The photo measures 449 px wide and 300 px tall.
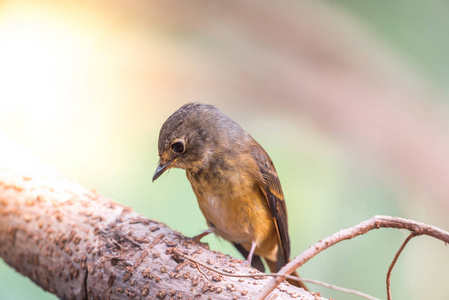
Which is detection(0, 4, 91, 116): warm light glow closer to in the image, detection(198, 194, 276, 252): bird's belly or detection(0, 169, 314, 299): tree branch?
detection(0, 169, 314, 299): tree branch

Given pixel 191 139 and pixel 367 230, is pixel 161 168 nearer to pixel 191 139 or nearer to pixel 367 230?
pixel 191 139

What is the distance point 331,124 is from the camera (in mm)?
3182

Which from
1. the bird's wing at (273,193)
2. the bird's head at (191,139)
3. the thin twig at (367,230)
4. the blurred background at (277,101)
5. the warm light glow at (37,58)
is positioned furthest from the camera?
the warm light glow at (37,58)

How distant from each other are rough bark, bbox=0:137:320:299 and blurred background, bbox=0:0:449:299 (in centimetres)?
110

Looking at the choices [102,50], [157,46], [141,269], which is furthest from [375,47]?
[141,269]

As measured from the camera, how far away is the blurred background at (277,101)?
2.83 m

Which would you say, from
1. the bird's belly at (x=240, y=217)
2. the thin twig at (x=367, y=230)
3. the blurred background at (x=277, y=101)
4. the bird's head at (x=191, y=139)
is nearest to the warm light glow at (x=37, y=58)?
the blurred background at (x=277, y=101)

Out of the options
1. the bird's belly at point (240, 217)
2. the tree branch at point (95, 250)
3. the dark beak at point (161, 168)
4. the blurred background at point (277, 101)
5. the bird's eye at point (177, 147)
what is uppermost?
the blurred background at point (277, 101)

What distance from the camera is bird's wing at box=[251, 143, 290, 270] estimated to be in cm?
188

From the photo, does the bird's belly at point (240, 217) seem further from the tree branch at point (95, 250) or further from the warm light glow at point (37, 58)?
the warm light glow at point (37, 58)

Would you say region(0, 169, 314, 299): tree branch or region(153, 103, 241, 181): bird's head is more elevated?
region(153, 103, 241, 181): bird's head

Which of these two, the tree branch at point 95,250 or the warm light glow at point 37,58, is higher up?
the warm light glow at point 37,58

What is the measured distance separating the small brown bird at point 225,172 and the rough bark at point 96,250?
0.24 meters

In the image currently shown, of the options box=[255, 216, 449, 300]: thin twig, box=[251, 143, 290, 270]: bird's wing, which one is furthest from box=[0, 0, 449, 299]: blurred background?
box=[255, 216, 449, 300]: thin twig
